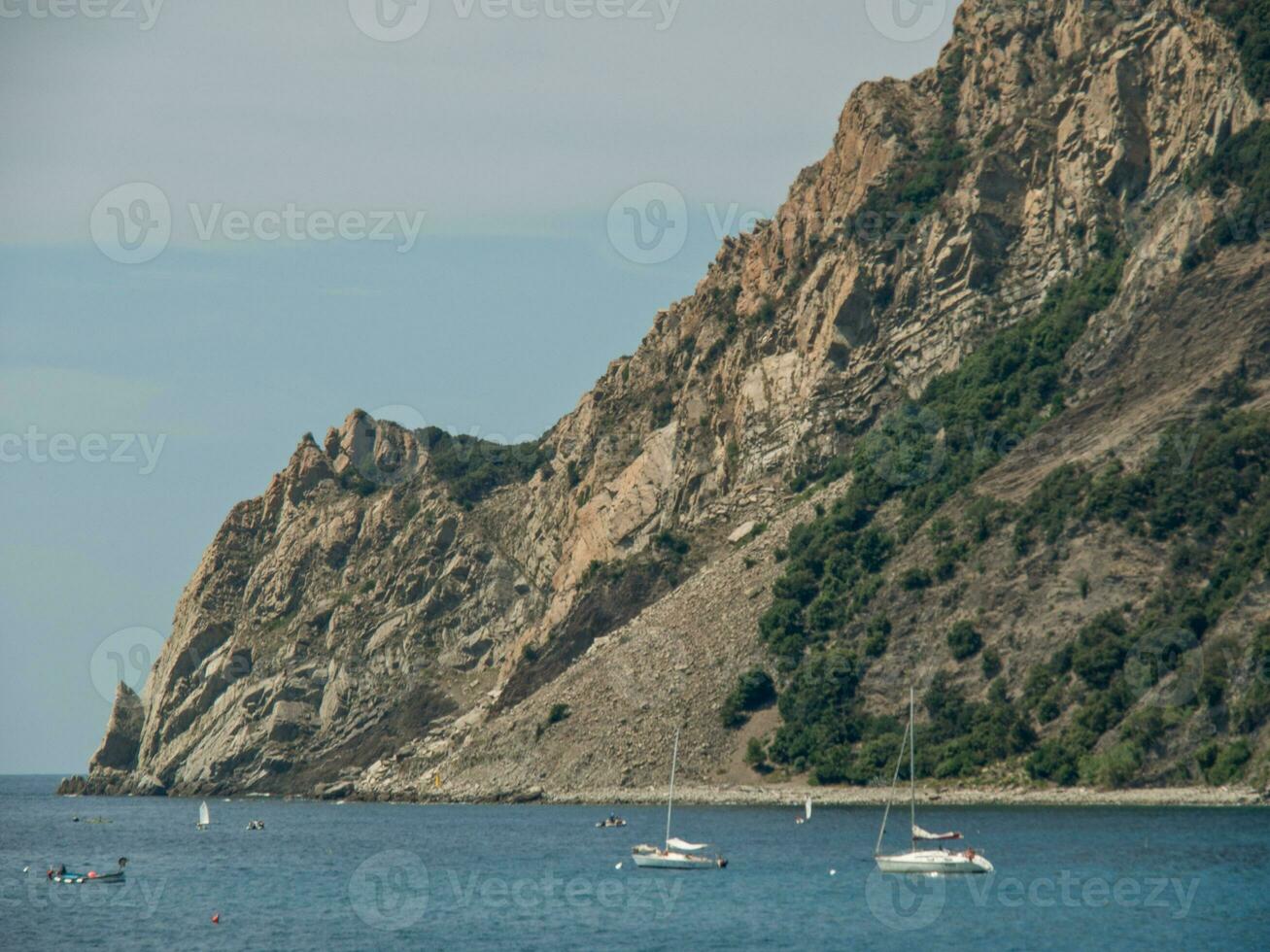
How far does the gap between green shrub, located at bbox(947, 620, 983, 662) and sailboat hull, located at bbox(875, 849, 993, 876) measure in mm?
44675

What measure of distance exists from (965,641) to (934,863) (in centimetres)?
4793

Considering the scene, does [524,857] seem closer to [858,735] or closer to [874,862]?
[874,862]

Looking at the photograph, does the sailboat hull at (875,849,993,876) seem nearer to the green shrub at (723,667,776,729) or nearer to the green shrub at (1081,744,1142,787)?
the green shrub at (1081,744,1142,787)

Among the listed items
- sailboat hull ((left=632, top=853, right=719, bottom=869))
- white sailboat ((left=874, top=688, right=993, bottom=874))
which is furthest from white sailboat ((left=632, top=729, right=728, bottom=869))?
white sailboat ((left=874, top=688, right=993, bottom=874))

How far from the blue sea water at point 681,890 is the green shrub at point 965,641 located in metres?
15.9

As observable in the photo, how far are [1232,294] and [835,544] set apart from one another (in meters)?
37.8

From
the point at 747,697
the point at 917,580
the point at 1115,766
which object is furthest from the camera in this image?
the point at 747,697

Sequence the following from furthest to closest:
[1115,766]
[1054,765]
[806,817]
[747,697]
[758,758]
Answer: [747,697] < [758,758] < [1054,765] < [806,817] < [1115,766]

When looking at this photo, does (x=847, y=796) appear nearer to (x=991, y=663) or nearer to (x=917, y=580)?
(x=991, y=663)

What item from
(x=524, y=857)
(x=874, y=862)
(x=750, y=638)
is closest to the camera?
(x=874, y=862)

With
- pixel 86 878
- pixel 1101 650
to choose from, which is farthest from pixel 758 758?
pixel 86 878

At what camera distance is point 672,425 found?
181625mm

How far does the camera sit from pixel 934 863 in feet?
281

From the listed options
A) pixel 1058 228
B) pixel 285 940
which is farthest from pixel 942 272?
pixel 285 940
